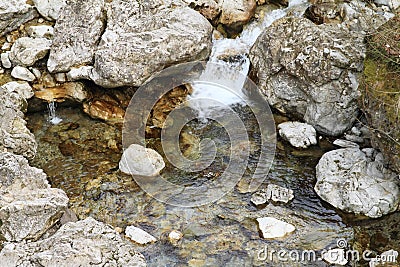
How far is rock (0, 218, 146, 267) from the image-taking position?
540 cm

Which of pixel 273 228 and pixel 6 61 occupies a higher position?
pixel 6 61

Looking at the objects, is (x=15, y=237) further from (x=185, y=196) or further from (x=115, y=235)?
(x=185, y=196)

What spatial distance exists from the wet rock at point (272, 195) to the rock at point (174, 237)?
152 cm

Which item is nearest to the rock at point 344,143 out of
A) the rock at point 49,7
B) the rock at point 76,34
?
the rock at point 76,34

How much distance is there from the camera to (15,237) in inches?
261

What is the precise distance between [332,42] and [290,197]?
11.4ft

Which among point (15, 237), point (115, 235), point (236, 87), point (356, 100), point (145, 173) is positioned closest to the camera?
point (115, 235)

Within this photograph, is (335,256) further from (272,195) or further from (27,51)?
(27,51)

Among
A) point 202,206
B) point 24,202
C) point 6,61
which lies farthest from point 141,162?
point 6,61

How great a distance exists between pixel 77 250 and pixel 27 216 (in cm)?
160

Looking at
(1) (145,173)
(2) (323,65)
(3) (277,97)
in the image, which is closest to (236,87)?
(3) (277,97)

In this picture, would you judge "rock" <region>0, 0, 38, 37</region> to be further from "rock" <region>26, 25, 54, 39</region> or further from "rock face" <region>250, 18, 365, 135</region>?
"rock face" <region>250, 18, 365, 135</region>

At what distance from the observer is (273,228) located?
767 cm

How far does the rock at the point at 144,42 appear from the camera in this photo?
1002cm
